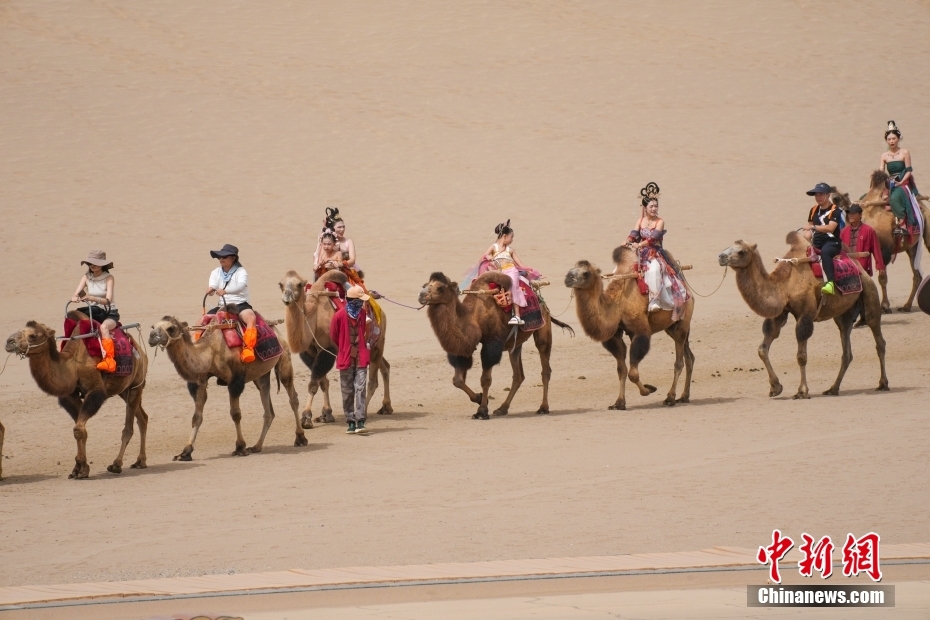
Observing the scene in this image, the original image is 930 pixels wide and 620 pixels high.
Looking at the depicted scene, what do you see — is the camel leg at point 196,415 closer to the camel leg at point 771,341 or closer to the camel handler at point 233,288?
the camel handler at point 233,288

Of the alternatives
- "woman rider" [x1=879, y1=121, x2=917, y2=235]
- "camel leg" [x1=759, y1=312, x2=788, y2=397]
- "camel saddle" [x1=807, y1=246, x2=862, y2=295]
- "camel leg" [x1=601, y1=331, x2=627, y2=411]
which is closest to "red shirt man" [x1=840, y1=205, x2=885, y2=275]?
"woman rider" [x1=879, y1=121, x2=917, y2=235]

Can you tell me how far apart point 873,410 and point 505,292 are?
14.2ft

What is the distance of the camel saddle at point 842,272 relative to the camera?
16234 mm

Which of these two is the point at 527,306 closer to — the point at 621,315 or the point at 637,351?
the point at 621,315

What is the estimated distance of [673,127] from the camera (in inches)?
1505

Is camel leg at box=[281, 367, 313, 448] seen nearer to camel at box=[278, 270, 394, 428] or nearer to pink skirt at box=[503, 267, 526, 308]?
camel at box=[278, 270, 394, 428]

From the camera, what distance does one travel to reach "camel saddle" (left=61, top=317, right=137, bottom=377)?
1294 centimetres

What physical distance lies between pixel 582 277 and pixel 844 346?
11.4ft

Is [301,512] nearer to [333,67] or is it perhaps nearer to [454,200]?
[454,200]

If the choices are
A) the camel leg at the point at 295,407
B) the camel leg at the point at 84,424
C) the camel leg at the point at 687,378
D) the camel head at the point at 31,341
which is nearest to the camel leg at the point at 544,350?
the camel leg at the point at 687,378

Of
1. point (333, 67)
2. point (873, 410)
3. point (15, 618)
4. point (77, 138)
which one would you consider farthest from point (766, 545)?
point (333, 67)

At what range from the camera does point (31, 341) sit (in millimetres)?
12383

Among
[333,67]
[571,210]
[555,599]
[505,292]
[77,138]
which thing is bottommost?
[555,599]

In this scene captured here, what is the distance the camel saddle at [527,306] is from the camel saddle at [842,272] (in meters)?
3.32
